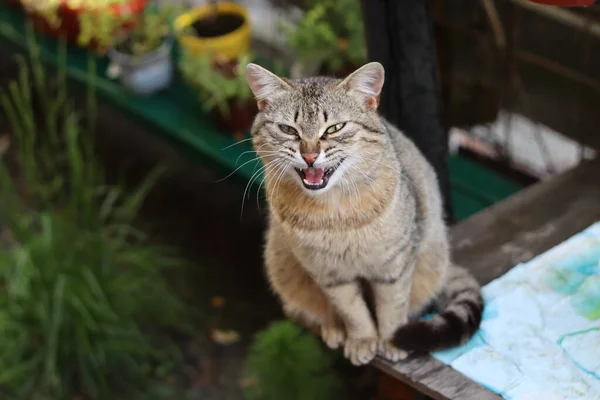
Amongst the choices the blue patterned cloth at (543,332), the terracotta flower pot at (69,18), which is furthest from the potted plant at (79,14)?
the blue patterned cloth at (543,332)

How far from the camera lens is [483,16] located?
2535 mm

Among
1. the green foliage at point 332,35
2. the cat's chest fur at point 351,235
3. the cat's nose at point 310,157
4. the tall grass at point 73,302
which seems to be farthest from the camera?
the green foliage at point 332,35

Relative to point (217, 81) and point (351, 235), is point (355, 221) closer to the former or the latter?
point (351, 235)

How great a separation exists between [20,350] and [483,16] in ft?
6.20

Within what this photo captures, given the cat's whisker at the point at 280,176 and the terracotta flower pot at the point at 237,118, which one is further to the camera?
the terracotta flower pot at the point at 237,118

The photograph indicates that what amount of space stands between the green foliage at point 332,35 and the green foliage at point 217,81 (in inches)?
8.7

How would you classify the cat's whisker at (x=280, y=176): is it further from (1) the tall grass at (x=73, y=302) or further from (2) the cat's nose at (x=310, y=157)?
(1) the tall grass at (x=73, y=302)

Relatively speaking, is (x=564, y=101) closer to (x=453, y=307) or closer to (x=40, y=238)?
(x=453, y=307)

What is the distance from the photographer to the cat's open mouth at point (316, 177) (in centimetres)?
146

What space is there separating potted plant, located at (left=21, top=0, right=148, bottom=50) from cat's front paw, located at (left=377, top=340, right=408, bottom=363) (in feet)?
6.21


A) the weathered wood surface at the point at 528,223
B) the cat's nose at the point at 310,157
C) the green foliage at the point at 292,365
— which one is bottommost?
the green foliage at the point at 292,365

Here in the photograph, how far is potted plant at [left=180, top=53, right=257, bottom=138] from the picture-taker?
263 centimetres

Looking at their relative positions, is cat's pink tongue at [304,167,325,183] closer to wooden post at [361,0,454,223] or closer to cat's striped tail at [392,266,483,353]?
cat's striped tail at [392,266,483,353]

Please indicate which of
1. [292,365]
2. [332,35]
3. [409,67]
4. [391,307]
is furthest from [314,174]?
[332,35]
